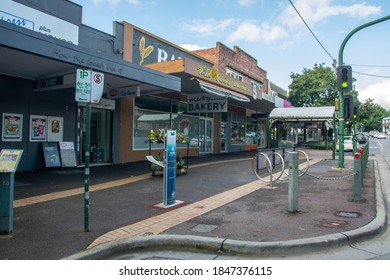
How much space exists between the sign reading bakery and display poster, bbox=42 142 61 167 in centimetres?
480

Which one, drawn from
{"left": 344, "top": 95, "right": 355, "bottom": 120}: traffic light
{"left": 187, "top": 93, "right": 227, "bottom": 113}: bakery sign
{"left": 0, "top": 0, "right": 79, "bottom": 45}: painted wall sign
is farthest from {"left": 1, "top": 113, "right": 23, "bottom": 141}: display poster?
{"left": 344, "top": 95, "right": 355, "bottom": 120}: traffic light

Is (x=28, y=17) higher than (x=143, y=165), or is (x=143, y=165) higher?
(x=28, y=17)

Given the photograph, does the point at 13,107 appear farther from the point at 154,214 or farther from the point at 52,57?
the point at 154,214

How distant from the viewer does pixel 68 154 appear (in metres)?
12.1

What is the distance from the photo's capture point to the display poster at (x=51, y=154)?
11438mm

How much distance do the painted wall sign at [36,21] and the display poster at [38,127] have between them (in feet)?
9.18

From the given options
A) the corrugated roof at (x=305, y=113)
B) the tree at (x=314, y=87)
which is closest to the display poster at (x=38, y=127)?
the corrugated roof at (x=305, y=113)

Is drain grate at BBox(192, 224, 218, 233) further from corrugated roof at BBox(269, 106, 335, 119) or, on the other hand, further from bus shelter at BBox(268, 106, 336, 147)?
corrugated roof at BBox(269, 106, 335, 119)

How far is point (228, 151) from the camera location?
23562mm

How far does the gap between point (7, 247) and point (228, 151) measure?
19.5m

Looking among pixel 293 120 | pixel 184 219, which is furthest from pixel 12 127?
pixel 293 120

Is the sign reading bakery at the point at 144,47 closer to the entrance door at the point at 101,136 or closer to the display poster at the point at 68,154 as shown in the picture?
the entrance door at the point at 101,136

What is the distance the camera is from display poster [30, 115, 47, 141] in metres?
11.2
